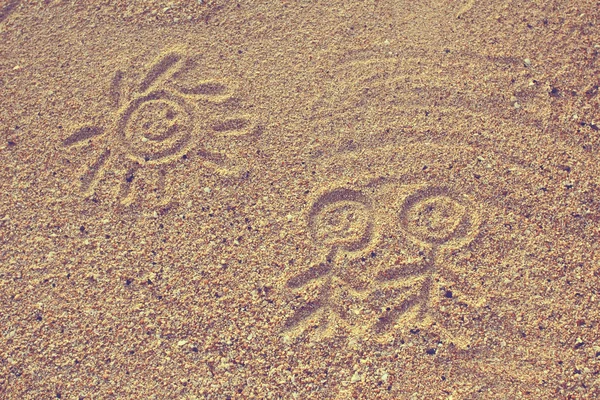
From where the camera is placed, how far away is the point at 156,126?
92.9 inches

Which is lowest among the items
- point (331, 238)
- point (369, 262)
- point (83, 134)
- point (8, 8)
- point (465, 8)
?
point (369, 262)

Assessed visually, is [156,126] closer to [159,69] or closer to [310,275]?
[159,69]

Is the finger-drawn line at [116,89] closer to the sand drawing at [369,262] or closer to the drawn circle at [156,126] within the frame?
the drawn circle at [156,126]

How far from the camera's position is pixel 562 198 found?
2.13 metres

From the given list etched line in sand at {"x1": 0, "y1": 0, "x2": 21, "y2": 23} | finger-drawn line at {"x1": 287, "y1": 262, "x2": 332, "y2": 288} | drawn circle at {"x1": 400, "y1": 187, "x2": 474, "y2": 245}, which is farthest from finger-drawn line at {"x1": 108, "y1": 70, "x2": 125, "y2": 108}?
drawn circle at {"x1": 400, "y1": 187, "x2": 474, "y2": 245}

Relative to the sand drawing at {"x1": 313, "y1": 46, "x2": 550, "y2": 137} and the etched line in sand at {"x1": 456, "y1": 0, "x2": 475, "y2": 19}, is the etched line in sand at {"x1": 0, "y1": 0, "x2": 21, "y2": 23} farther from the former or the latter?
the etched line in sand at {"x1": 456, "y1": 0, "x2": 475, "y2": 19}

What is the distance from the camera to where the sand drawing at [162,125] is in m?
2.28

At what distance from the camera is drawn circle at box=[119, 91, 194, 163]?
7.58ft

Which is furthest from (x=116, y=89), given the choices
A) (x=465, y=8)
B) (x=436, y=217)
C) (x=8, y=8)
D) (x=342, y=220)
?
(x=465, y=8)

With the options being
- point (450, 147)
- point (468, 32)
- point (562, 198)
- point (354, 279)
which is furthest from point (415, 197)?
point (468, 32)

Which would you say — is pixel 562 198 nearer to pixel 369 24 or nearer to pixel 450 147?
pixel 450 147

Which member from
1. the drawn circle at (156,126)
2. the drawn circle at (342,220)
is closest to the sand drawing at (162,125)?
the drawn circle at (156,126)

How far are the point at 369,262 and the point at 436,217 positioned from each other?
33 centimetres

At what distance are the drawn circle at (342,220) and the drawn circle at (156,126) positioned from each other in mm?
661
